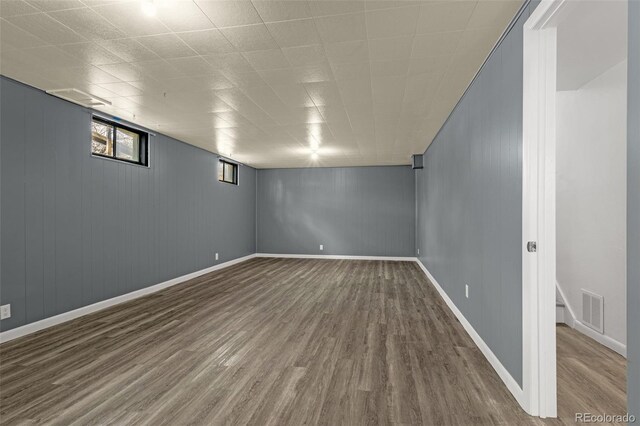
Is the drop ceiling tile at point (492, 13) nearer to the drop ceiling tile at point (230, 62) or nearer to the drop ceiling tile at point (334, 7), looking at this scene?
the drop ceiling tile at point (334, 7)

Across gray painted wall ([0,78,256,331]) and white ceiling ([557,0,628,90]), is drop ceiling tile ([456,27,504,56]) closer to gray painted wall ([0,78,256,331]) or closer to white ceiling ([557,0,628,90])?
white ceiling ([557,0,628,90])


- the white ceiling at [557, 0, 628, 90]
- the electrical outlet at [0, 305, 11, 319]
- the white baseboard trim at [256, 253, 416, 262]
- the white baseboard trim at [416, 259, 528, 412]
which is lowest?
the white baseboard trim at [256, 253, 416, 262]

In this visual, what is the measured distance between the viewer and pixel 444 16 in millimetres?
2012

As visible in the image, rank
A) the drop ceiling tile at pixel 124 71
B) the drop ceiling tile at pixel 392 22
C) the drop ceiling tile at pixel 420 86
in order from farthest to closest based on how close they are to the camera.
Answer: the drop ceiling tile at pixel 420 86 → the drop ceiling tile at pixel 124 71 → the drop ceiling tile at pixel 392 22

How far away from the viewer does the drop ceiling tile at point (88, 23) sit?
6.50ft

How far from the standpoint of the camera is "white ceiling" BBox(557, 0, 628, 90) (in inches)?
77.5

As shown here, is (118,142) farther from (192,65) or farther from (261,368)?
(261,368)

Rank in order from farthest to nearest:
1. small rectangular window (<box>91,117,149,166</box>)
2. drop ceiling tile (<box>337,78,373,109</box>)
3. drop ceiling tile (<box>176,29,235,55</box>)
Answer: small rectangular window (<box>91,117,149,166</box>) → drop ceiling tile (<box>337,78,373,109</box>) → drop ceiling tile (<box>176,29,235,55</box>)

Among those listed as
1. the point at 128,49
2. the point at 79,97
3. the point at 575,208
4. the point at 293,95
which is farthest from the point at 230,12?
the point at 575,208

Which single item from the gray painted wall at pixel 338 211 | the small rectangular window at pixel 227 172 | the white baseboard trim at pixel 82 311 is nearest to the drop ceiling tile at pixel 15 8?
the white baseboard trim at pixel 82 311

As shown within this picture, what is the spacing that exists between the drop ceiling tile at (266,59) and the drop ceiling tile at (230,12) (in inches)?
15.3

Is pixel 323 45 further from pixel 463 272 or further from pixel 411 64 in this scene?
pixel 463 272

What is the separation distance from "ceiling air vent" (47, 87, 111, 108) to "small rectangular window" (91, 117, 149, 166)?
370 mm

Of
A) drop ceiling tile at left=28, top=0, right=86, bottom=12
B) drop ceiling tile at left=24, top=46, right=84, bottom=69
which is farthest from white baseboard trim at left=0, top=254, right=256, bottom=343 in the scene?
drop ceiling tile at left=28, top=0, right=86, bottom=12
